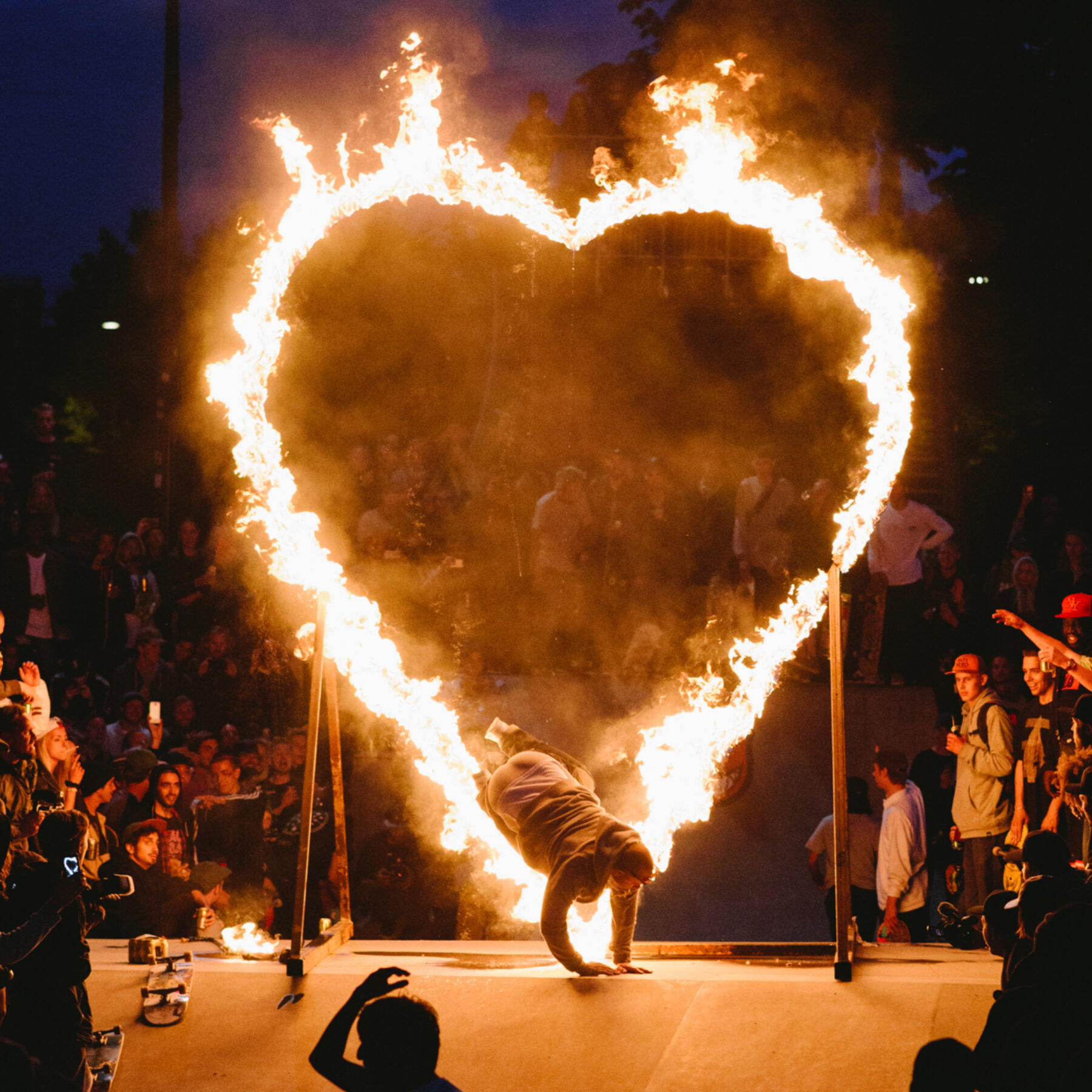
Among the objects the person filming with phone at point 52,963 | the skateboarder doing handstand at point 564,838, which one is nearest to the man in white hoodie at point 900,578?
the skateboarder doing handstand at point 564,838

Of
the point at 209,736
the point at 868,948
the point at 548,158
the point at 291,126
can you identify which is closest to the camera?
the point at 868,948

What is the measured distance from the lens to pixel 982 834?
742 cm

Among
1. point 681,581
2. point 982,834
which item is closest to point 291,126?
point 681,581

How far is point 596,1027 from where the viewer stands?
18.3 ft

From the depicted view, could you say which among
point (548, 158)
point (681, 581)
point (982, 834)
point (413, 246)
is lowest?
point (982, 834)

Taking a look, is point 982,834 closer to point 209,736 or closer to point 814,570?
point 814,570

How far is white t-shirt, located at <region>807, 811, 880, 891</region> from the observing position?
26.1 ft

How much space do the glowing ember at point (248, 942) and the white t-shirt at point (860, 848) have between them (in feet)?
12.1

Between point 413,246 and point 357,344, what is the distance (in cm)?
135

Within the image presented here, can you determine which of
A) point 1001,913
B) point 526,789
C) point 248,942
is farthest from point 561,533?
point 1001,913

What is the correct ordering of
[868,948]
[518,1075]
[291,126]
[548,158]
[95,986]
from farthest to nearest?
[548,158], [291,126], [868,948], [95,986], [518,1075]

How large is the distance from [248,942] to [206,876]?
1239 millimetres

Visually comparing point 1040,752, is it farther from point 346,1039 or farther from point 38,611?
point 38,611

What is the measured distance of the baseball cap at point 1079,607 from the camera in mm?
7402
